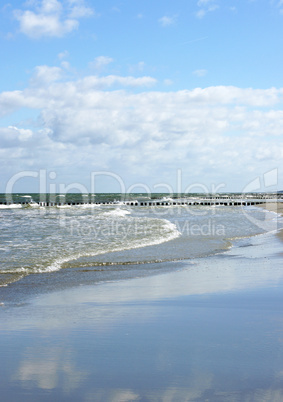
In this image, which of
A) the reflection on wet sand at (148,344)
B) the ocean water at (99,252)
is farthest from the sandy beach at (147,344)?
the ocean water at (99,252)

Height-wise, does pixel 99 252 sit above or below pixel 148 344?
below

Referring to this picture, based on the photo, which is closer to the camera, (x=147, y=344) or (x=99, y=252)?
(x=147, y=344)

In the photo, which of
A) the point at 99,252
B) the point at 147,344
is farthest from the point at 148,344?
the point at 99,252

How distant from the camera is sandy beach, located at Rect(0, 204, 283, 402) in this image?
3768mm

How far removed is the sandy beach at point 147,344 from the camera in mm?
3768

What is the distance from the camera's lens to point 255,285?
8445 mm

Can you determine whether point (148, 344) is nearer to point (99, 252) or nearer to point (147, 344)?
point (147, 344)

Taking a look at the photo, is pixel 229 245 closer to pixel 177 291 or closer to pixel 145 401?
pixel 177 291

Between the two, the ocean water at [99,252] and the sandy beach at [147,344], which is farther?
the ocean water at [99,252]

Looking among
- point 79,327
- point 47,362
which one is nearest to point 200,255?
point 79,327

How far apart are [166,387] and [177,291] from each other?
4404 millimetres

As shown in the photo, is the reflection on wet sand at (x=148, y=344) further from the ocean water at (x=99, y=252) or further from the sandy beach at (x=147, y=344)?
the ocean water at (x=99, y=252)

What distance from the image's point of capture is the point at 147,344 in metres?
4.93

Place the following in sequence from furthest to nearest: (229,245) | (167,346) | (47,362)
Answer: (229,245) → (167,346) → (47,362)
